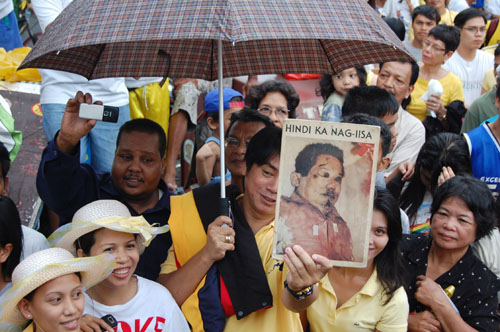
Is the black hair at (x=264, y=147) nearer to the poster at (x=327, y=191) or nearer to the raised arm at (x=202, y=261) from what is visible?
the raised arm at (x=202, y=261)

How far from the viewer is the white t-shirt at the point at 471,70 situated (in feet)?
22.7

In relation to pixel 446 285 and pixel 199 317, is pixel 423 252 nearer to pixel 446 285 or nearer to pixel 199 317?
pixel 446 285

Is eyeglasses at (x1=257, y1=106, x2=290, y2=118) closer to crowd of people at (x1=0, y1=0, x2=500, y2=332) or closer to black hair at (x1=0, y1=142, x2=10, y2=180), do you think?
crowd of people at (x1=0, y1=0, x2=500, y2=332)

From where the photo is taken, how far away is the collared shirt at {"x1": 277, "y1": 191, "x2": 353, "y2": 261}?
7.89ft

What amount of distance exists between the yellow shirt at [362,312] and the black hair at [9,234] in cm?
141

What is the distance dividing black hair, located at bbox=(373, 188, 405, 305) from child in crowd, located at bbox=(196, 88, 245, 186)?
132cm

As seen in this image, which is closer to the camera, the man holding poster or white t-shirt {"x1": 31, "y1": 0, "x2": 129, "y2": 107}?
the man holding poster

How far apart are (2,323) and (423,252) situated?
7.31 ft

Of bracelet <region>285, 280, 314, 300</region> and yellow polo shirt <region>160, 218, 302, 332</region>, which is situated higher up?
bracelet <region>285, 280, 314, 300</region>

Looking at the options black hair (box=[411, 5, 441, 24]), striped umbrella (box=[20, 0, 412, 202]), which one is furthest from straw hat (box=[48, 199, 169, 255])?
black hair (box=[411, 5, 441, 24])

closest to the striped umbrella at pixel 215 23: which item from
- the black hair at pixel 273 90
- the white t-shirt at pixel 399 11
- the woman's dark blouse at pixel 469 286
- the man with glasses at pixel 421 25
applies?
the woman's dark blouse at pixel 469 286

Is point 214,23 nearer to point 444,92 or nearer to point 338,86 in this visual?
point 338,86

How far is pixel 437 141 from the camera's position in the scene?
13.3ft

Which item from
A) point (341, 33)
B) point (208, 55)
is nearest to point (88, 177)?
point (208, 55)
